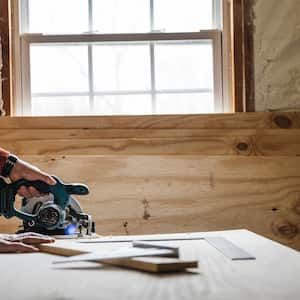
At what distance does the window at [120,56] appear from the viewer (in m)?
2.56

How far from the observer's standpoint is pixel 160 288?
3.10ft

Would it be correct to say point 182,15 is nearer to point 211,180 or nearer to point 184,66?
point 184,66

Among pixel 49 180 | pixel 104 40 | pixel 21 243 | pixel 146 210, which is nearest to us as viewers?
pixel 21 243

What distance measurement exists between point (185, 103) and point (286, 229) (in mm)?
695

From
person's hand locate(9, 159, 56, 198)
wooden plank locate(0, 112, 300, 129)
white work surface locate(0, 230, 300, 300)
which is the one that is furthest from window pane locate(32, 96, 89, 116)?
white work surface locate(0, 230, 300, 300)

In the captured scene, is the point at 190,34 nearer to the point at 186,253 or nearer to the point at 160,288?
the point at 186,253

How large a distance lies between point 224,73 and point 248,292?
69.0 inches

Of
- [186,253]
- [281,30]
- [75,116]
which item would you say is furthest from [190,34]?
[186,253]

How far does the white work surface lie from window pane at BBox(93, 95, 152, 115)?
129 centimetres

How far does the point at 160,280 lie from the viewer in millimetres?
1017

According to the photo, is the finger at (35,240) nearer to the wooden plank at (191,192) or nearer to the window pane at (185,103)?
the wooden plank at (191,192)

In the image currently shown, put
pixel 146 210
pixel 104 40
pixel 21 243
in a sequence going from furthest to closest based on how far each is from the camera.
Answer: pixel 104 40 < pixel 146 210 < pixel 21 243

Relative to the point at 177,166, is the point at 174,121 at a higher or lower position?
higher

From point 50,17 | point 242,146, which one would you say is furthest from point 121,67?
point 242,146
